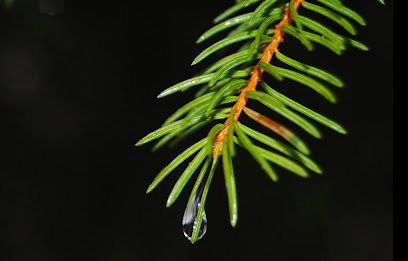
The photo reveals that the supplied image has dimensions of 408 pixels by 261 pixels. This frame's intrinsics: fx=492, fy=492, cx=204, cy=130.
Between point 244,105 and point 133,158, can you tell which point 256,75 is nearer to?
point 244,105

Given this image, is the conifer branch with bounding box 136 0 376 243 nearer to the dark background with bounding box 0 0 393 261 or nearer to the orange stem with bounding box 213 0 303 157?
the orange stem with bounding box 213 0 303 157

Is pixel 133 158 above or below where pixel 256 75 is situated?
below

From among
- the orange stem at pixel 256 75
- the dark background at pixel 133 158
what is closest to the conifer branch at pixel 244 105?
the orange stem at pixel 256 75

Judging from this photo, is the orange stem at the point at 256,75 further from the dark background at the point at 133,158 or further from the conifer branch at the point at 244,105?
the dark background at the point at 133,158

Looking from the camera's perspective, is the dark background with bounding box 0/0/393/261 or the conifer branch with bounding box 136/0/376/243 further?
the dark background with bounding box 0/0/393/261

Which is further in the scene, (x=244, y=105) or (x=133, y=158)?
(x=133, y=158)

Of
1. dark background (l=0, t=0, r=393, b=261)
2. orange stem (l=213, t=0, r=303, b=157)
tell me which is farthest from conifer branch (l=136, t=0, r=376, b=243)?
dark background (l=0, t=0, r=393, b=261)

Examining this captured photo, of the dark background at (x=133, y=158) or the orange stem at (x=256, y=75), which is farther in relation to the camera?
the dark background at (x=133, y=158)

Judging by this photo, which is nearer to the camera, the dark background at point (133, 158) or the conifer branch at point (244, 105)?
the conifer branch at point (244, 105)

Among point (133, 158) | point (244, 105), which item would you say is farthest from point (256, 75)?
point (133, 158)
